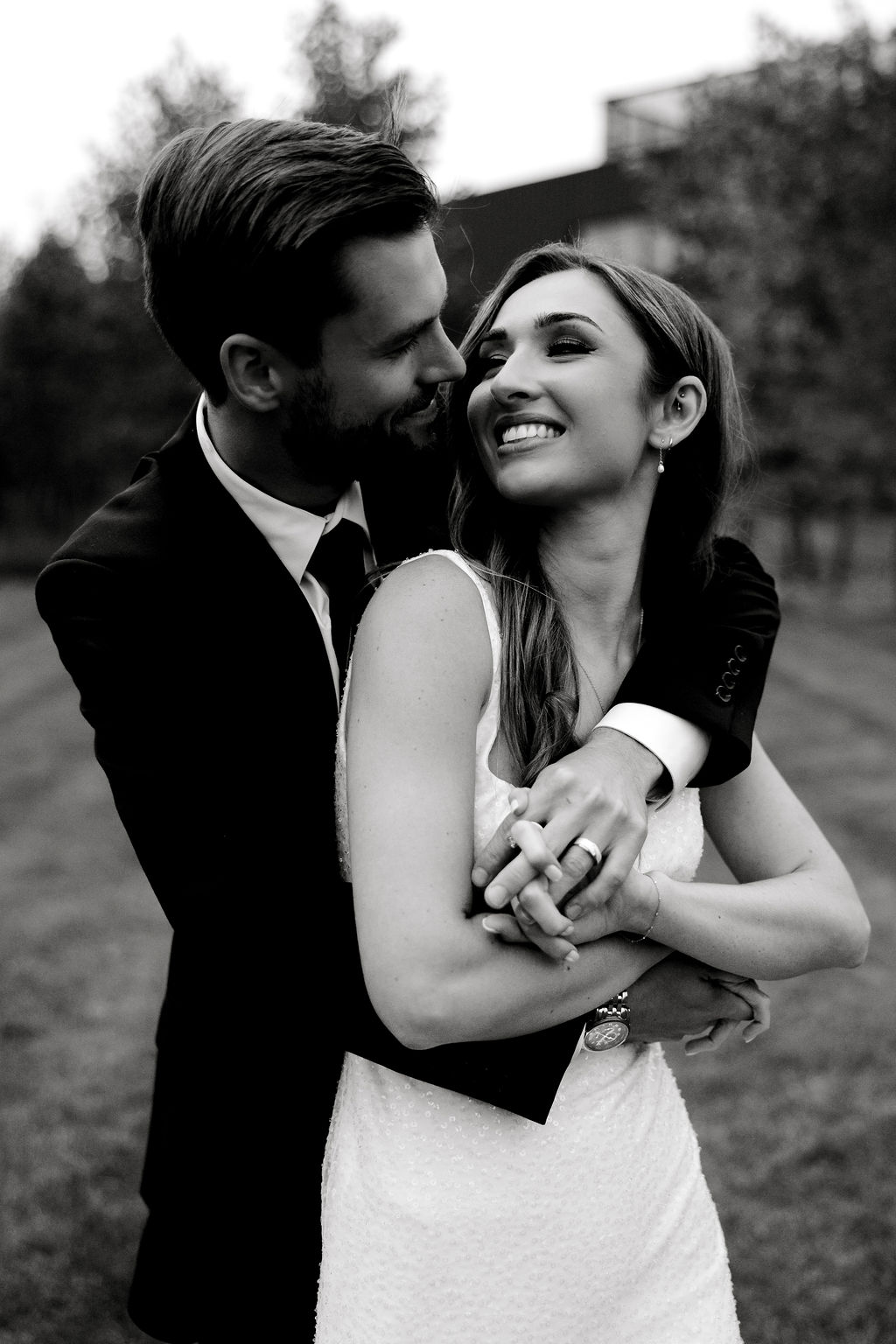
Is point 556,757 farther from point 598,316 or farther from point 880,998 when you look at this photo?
point 880,998

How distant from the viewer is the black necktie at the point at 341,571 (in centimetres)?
230

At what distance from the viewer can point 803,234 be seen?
18.3 m

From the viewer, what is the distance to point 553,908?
5.48 feet

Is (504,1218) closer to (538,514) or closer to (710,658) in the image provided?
(710,658)

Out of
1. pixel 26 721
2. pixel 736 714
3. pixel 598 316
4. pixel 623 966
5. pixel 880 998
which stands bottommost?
pixel 26 721

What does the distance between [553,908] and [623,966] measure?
0.27 metres

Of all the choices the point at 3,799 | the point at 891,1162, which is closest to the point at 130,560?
the point at 891,1162

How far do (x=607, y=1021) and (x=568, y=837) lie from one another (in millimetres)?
408

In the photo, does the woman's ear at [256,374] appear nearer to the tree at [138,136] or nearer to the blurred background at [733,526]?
the blurred background at [733,526]

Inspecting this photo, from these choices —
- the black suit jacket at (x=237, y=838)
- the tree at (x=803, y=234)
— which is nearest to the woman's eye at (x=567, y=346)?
the black suit jacket at (x=237, y=838)

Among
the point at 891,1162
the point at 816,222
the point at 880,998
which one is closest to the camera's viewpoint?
the point at 891,1162

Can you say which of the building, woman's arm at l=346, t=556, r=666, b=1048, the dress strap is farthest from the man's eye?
the building

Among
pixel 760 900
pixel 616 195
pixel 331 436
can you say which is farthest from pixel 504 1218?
pixel 616 195

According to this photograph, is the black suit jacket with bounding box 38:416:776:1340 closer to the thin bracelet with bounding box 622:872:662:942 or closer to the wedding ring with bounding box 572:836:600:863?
the thin bracelet with bounding box 622:872:662:942
